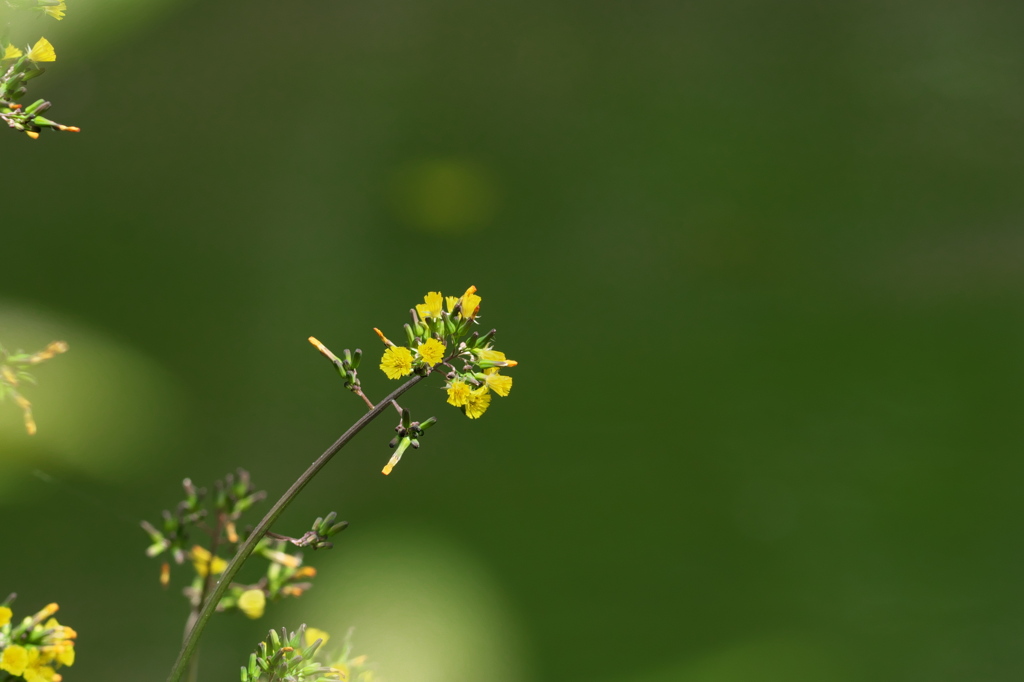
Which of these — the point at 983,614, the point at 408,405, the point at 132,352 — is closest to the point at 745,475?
the point at 983,614

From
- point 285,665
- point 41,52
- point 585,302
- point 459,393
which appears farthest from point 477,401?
point 585,302

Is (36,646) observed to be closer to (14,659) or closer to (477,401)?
(14,659)

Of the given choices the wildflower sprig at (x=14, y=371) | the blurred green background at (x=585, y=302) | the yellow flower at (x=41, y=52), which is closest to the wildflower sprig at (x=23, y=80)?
the yellow flower at (x=41, y=52)

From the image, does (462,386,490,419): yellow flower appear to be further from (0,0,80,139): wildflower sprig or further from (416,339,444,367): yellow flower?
(0,0,80,139): wildflower sprig

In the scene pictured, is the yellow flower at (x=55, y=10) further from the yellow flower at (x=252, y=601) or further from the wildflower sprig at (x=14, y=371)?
the yellow flower at (x=252, y=601)

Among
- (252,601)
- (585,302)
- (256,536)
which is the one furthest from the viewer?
(585,302)

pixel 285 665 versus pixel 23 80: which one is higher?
pixel 23 80

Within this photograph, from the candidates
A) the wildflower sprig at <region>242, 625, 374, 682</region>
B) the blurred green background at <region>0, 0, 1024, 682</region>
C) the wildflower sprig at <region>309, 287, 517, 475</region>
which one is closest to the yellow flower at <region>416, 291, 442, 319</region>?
the wildflower sprig at <region>309, 287, 517, 475</region>
